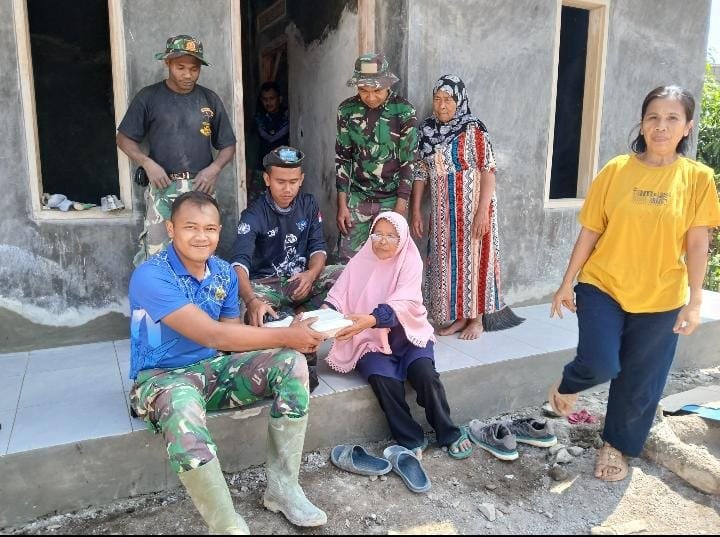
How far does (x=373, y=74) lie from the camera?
12.4 ft

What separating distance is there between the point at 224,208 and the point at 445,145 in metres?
1.57

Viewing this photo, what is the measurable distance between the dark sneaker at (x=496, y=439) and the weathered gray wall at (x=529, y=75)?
1.95 metres

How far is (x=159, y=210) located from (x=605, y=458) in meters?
2.82

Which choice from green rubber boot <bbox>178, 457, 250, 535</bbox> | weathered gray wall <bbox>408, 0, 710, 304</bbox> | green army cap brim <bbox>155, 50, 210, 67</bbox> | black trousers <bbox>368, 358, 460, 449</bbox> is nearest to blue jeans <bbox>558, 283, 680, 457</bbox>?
black trousers <bbox>368, 358, 460, 449</bbox>

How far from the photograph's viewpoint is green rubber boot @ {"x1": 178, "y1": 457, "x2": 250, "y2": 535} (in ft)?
6.86

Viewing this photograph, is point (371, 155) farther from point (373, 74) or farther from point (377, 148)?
point (373, 74)

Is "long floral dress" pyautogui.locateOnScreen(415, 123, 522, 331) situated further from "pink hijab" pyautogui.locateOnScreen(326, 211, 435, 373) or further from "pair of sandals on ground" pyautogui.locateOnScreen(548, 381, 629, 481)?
"pair of sandals on ground" pyautogui.locateOnScreen(548, 381, 629, 481)

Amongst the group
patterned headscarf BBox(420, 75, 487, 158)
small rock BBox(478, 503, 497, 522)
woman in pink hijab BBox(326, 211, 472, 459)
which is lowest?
small rock BBox(478, 503, 497, 522)

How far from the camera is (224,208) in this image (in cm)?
407

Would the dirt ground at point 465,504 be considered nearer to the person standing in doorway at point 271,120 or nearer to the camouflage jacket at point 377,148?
the camouflage jacket at point 377,148

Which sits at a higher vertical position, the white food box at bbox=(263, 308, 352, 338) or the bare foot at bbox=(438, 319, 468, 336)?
the white food box at bbox=(263, 308, 352, 338)

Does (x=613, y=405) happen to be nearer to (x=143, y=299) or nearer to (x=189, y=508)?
(x=189, y=508)

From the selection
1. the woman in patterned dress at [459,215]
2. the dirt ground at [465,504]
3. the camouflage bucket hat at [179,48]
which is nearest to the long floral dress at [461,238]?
the woman in patterned dress at [459,215]

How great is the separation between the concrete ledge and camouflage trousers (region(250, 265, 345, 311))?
2.51 ft
